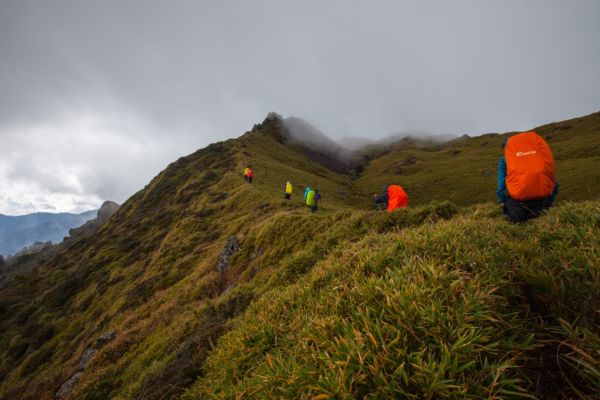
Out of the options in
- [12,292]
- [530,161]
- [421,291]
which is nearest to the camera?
[421,291]

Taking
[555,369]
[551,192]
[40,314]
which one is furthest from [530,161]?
[40,314]

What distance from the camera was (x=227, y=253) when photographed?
15938 millimetres

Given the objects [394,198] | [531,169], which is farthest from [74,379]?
[531,169]

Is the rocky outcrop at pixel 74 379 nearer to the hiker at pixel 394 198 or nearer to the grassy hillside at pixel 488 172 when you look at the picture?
the hiker at pixel 394 198

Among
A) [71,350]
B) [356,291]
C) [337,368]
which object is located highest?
[356,291]

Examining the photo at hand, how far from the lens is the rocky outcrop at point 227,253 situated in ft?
49.4

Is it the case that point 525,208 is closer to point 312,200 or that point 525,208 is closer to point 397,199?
point 397,199

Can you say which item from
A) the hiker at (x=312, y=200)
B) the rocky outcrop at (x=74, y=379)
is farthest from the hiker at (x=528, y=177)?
the rocky outcrop at (x=74, y=379)

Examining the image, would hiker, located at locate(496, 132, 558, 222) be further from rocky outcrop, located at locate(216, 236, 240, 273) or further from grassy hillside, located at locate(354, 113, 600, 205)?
grassy hillside, located at locate(354, 113, 600, 205)

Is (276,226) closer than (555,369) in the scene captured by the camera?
No

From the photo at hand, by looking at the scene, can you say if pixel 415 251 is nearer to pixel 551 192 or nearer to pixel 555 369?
pixel 555 369

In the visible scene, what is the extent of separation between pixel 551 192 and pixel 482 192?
143 feet

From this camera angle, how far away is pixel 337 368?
7.85ft

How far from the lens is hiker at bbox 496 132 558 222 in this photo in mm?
5258
